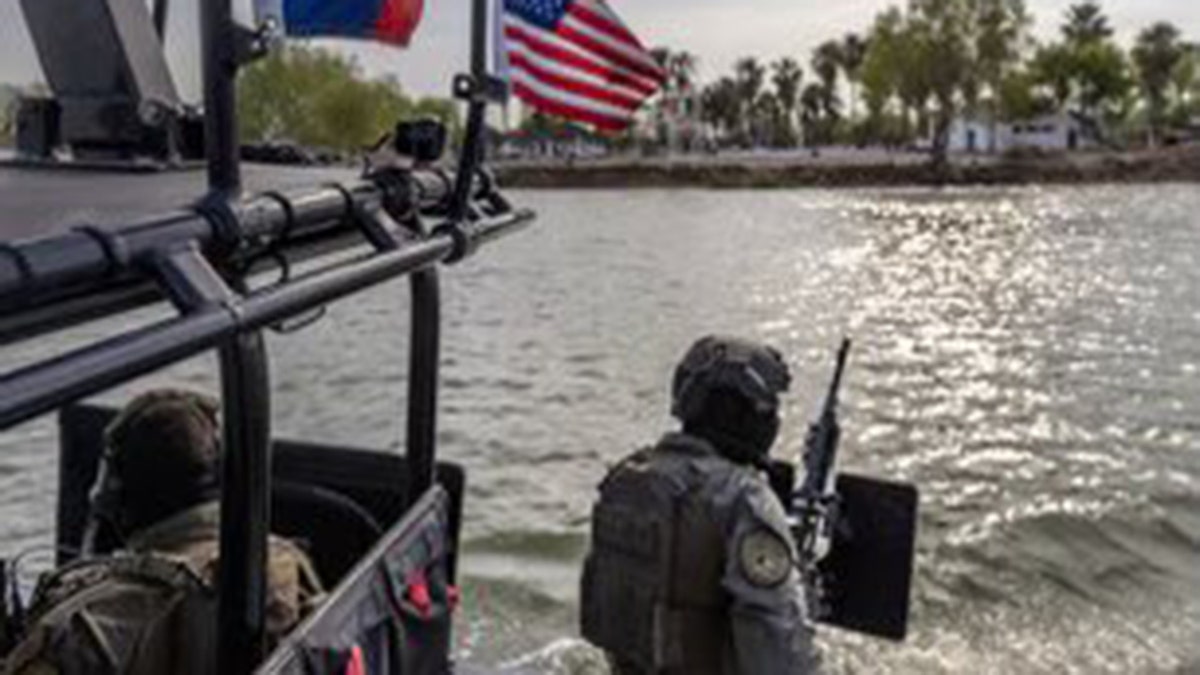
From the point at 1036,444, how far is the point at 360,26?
12.3m

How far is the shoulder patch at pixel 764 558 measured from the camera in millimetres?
4051

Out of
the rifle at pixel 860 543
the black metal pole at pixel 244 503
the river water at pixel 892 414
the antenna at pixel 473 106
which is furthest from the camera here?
the river water at pixel 892 414

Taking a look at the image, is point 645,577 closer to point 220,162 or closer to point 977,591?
point 220,162

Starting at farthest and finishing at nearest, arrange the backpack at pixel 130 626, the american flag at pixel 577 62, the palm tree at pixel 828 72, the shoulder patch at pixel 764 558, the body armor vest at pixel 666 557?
the palm tree at pixel 828 72 → the american flag at pixel 577 62 → the body armor vest at pixel 666 557 → the shoulder patch at pixel 764 558 → the backpack at pixel 130 626

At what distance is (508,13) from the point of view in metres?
4.98

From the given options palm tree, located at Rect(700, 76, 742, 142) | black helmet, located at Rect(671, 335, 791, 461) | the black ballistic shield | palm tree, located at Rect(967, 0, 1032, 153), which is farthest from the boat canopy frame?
palm tree, located at Rect(700, 76, 742, 142)

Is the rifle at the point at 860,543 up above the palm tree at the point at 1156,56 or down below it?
below

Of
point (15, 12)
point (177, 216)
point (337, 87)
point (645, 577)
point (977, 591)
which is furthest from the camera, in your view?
point (977, 591)

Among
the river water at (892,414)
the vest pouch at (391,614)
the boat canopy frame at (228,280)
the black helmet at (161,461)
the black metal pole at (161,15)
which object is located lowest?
the river water at (892,414)

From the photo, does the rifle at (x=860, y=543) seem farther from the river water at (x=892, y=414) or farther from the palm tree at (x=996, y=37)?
the palm tree at (x=996, y=37)

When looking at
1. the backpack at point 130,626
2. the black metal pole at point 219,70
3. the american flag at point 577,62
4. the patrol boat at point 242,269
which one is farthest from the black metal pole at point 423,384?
the american flag at point 577,62

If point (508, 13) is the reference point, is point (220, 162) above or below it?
below

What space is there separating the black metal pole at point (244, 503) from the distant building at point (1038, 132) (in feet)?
431

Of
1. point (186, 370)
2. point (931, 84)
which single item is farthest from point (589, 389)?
point (931, 84)
